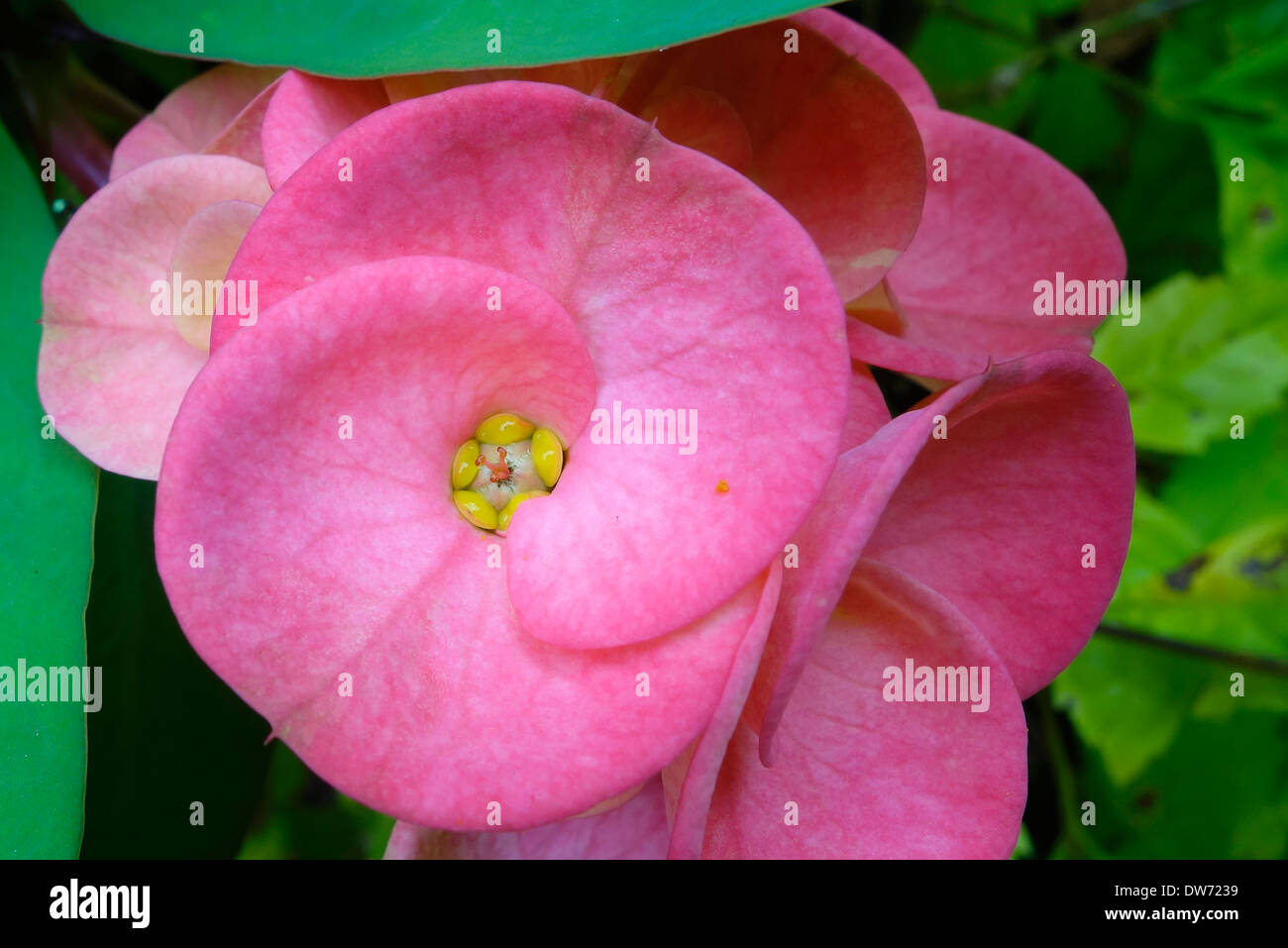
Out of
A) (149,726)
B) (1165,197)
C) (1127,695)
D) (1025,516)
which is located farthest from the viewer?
(1165,197)

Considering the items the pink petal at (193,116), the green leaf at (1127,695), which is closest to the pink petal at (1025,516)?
A: the pink petal at (193,116)

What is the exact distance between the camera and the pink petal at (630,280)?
0.36 meters

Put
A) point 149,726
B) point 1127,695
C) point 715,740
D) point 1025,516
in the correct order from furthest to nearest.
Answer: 1. point 1127,695
2. point 149,726
3. point 1025,516
4. point 715,740

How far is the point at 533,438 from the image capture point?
0.45 metres

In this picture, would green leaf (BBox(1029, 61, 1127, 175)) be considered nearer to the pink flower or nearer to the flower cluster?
the flower cluster

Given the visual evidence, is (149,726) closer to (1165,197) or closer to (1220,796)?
(1220,796)

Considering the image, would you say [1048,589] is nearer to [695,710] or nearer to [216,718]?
[695,710]

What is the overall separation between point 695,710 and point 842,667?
10 centimetres

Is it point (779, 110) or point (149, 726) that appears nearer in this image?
point (779, 110)

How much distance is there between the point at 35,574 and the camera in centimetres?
46

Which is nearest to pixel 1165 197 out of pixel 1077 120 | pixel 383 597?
pixel 1077 120

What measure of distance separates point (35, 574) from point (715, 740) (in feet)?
1.08

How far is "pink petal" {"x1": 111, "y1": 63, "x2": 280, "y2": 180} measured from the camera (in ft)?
1.72

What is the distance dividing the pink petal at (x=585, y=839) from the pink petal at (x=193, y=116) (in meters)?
0.37
